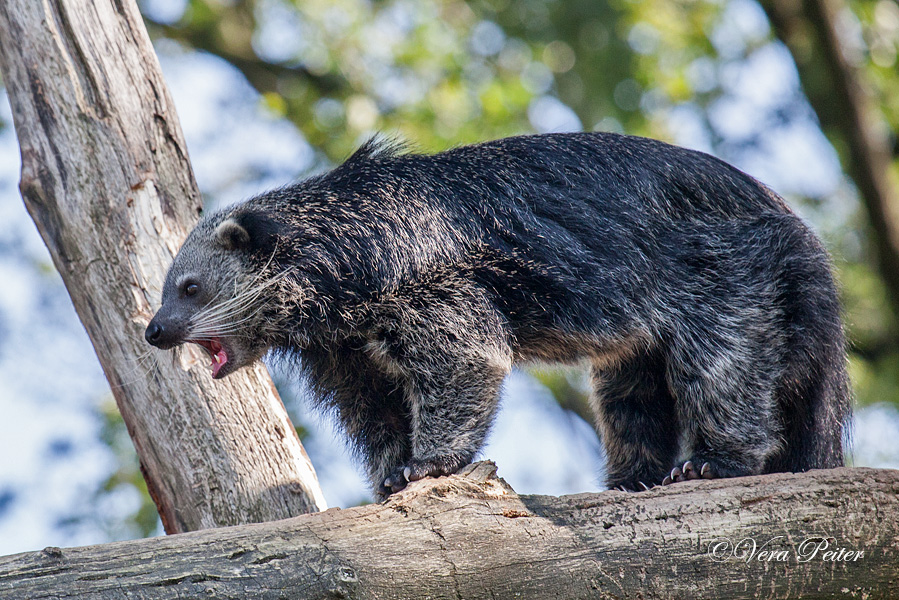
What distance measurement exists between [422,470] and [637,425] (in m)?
1.78

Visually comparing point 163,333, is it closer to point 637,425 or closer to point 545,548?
point 545,548

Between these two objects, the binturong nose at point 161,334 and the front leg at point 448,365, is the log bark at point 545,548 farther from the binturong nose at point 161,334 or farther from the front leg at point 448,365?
the binturong nose at point 161,334

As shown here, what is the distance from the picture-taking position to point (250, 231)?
539 centimetres

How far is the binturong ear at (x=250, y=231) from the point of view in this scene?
17.6 feet

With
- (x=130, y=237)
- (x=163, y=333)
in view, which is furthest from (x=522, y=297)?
(x=130, y=237)

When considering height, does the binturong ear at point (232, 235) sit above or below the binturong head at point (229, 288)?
above

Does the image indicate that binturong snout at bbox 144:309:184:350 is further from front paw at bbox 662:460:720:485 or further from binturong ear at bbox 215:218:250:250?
front paw at bbox 662:460:720:485

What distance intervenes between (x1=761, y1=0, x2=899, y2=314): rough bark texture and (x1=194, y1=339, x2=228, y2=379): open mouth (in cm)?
805

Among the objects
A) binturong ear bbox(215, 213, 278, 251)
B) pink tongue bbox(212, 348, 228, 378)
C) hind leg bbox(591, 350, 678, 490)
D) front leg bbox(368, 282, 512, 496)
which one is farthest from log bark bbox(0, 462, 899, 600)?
binturong ear bbox(215, 213, 278, 251)

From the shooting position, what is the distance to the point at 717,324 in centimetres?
532

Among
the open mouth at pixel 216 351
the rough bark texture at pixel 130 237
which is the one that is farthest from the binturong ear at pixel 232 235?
the open mouth at pixel 216 351

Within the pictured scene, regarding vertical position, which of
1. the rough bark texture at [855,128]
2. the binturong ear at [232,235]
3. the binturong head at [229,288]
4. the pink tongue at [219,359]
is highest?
the rough bark texture at [855,128]

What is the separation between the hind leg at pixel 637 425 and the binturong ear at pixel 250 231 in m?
2.37

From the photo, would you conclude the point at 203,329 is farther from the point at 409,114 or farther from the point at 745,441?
the point at 409,114
